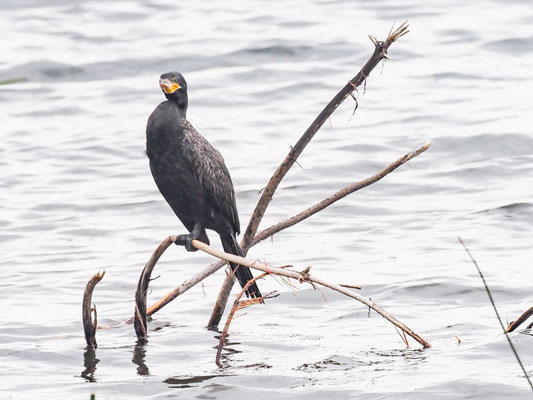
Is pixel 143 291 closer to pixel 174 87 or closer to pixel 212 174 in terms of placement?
pixel 212 174

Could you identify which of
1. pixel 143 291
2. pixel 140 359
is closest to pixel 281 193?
pixel 140 359

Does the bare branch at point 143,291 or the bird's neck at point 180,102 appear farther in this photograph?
the bird's neck at point 180,102

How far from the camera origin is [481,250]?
826 cm

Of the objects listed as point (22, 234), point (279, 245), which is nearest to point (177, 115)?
point (279, 245)

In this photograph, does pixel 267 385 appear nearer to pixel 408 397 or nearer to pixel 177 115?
pixel 408 397

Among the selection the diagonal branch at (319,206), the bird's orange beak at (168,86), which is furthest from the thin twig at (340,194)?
the bird's orange beak at (168,86)

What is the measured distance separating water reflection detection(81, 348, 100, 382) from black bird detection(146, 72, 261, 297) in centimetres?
79

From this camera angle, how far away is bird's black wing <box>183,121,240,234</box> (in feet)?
20.1

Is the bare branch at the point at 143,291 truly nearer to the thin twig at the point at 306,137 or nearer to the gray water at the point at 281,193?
the gray water at the point at 281,193

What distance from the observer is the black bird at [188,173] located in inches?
238

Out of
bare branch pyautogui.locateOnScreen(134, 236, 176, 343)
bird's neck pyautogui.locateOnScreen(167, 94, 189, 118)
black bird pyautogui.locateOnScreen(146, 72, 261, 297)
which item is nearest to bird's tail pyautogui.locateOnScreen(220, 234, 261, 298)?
black bird pyautogui.locateOnScreen(146, 72, 261, 297)

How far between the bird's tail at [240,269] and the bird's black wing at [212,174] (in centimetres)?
7

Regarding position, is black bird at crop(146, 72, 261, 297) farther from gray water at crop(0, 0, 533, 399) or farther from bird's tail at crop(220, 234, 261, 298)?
gray water at crop(0, 0, 533, 399)

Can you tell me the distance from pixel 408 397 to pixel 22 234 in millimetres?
5113
